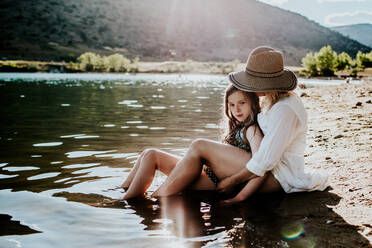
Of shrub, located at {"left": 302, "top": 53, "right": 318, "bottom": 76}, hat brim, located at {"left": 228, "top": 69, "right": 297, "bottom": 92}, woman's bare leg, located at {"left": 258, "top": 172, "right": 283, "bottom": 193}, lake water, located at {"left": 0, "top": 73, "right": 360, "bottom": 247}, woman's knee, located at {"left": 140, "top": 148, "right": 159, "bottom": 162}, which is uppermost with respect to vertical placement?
shrub, located at {"left": 302, "top": 53, "right": 318, "bottom": 76}

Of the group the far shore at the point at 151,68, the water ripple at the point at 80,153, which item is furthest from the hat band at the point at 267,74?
the far shore at the point at 151,68

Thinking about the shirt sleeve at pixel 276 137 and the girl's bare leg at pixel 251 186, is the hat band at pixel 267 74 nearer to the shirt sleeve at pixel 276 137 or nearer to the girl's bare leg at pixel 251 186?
the shirt sleeve at pixel 276 137

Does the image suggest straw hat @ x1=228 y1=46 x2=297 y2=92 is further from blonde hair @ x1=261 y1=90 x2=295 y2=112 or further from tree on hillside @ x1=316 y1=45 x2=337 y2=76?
tree on hillside @ x1=316 y1=45 x2=337 y2=76

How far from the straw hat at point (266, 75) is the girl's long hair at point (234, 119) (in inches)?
13.0

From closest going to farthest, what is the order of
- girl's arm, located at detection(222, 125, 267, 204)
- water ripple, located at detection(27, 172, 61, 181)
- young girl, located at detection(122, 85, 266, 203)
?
1. girl's arm, located at detection(222, 125, 267, 204)
2. young girl, located at detection(122, 85, 266, 203)
3. water ripple, located at detection(27, 172, 61, 181)

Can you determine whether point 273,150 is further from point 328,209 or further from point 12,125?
point 12,125

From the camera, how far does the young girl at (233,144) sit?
4.14 meters

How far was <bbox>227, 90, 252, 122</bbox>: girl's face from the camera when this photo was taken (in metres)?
4.20

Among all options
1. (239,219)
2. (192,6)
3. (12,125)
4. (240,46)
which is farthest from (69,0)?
(239,219)

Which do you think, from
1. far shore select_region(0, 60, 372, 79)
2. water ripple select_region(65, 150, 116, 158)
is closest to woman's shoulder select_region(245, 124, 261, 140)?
water ripple select_region(65, 150, 116, 158)

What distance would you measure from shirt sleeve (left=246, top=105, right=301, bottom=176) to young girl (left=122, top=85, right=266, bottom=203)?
256 millimetres

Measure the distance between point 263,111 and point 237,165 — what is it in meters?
0.76

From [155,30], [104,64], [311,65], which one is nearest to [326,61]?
[311,65]

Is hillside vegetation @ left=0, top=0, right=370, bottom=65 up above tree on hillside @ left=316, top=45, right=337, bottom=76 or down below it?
above
